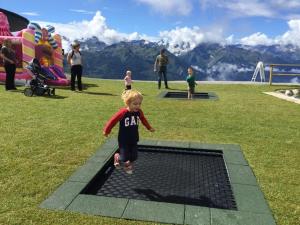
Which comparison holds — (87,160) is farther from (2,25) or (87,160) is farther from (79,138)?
(2,25)

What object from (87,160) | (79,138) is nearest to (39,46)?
(79,138)

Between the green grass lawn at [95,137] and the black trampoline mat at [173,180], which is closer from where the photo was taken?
the green grass lawn at [95,137]

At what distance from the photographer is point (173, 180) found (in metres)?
5.48

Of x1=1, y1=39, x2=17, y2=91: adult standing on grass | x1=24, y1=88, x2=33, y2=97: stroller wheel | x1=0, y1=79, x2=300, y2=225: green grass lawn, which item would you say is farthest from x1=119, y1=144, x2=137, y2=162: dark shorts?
x1=1, y1=39, x2=17, y2=91: adult standing on grass

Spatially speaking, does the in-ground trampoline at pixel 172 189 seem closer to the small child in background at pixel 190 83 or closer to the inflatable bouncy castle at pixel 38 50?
the small child in background at pixel 190 83

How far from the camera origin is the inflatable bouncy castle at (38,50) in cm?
1811

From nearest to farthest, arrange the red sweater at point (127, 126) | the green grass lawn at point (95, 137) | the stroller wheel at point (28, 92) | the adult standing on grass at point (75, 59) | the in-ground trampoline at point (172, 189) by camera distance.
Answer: the in-ground trampoline at point (172, 189)
the green grass lawn at point (95, 137)
the red sweater at point (127, 126)
the stroller wheel at point (28, 92)
the adult standing on grass at point (75, 59)

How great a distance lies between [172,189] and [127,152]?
2.93 feet

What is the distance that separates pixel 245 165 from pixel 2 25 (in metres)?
18.6

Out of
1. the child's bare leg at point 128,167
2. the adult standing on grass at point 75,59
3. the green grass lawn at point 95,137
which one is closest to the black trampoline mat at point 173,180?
the child's bare leg at point 128,167

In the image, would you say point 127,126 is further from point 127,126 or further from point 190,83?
point 190,83

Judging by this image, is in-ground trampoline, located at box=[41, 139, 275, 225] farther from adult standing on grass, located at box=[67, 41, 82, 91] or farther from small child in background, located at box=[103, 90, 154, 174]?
adult standing on grass, located at box=[67, 41, 82, 91]

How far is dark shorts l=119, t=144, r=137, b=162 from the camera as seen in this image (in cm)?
544

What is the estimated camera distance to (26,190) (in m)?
4.77
